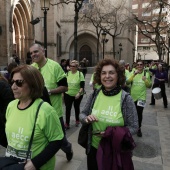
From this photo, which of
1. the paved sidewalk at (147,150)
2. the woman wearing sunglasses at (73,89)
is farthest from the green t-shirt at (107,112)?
the woman wearing sunglasses at (73,89)

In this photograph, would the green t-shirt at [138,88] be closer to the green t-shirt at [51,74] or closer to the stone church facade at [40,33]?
the green t-shirt at [51,74]

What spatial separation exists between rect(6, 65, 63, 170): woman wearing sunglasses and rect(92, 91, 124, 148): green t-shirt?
1.87 ft

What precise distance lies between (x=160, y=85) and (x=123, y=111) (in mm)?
7706

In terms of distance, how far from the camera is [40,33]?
27.4 m

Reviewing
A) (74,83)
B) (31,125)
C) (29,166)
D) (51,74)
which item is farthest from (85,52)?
(29,166)

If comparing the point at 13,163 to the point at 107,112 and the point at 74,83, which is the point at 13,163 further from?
the point at 74,83

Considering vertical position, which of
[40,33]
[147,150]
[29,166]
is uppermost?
[40,33]

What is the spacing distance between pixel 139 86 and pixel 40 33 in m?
23.9

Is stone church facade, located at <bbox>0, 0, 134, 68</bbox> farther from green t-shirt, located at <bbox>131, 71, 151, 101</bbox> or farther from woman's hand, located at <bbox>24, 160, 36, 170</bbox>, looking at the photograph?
woman's hand, located at <bbox>24, 160, 36, 170</bbox>

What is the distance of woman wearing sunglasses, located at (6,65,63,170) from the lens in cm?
183

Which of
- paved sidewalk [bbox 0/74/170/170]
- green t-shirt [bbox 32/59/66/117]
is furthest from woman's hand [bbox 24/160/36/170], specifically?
paved sidewalk [bbox 0/74/170/170]

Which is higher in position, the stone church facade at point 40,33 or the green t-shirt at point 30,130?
the stone church facade at point 40,33

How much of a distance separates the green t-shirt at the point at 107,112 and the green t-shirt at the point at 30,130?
0.57 meters

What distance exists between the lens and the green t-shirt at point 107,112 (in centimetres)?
229
